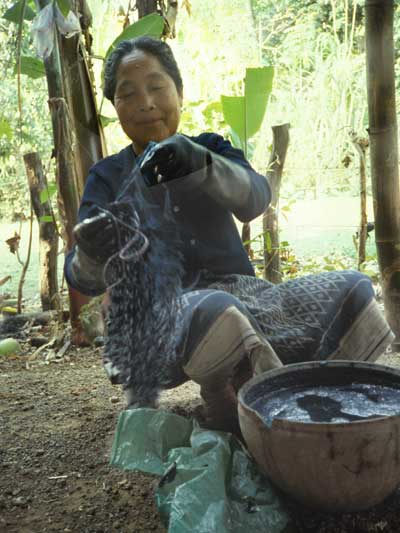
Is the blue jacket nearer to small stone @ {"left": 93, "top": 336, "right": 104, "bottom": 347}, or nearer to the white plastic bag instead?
the white plastic bag

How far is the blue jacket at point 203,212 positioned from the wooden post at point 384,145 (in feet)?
2.43

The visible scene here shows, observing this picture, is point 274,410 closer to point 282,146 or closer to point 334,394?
point 334,394

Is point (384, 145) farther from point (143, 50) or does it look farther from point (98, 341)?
point (98, 341)

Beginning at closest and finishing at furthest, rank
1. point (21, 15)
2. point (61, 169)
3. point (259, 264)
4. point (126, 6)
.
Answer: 1. point (21, 15)
2. point (61, 169)
3. point (126, 6)
4. point (259, 264)

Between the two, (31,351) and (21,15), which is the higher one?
(21,15)

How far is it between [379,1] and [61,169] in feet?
4.95

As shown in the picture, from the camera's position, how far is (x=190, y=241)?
1.60 m

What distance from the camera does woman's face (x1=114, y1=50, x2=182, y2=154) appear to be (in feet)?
5.16

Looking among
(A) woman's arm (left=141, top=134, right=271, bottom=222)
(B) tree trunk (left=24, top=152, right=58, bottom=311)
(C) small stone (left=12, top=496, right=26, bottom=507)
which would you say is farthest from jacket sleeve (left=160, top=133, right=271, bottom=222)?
(B) tree trunk (left=24, top=152, right=58, bottom=311)

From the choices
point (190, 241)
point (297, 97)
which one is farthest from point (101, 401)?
point (297, 97)

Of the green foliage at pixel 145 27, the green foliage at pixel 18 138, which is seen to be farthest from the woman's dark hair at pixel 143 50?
the green foliage at pixel 18 138

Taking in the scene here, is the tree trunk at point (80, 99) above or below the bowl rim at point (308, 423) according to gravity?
above

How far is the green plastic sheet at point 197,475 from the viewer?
1.13 m

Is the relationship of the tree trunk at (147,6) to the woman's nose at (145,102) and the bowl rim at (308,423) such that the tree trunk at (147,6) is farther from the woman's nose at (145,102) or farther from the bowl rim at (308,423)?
the bowl rim at (308,423)
